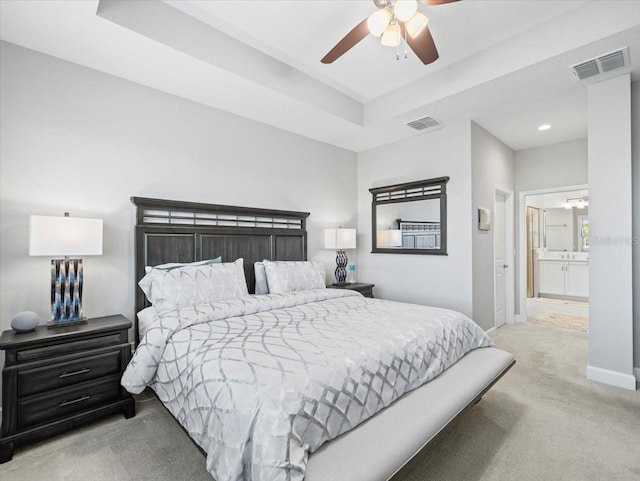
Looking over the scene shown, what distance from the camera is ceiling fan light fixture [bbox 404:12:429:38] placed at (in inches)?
79.9

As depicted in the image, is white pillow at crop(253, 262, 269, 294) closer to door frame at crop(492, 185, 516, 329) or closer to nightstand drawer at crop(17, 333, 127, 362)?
nightstand drawer at crop(17, 333, 127, 362)

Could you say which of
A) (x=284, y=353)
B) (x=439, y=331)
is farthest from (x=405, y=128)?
(x=284, y=353)

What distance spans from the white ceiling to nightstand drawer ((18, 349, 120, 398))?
2320 millimetres

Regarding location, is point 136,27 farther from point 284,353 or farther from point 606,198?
point 606,198

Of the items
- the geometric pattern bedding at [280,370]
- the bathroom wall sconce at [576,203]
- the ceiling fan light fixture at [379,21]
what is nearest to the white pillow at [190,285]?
the geometric pattern bedding at [280,370]

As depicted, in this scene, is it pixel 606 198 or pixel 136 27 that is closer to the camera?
pixel 136 27

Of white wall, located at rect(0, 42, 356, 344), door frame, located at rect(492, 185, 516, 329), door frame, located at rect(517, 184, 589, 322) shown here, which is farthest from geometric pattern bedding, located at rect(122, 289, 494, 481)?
door frame, located at rect(517, 184, 589, 322)

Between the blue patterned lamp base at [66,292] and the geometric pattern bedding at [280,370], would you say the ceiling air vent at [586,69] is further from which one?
the blue patterned lamp base at [66,292]

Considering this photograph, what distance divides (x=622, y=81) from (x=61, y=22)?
4.54 m

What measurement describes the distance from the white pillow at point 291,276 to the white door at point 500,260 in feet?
9.34

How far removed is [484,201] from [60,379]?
467 cm

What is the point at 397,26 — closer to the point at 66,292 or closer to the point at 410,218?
the point at 410,218

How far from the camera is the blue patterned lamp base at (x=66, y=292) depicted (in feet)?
7.52

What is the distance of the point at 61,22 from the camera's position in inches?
85.6
